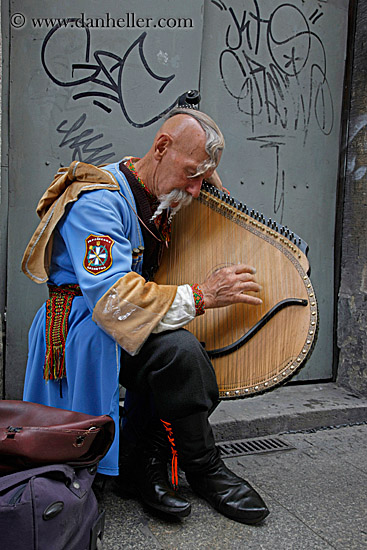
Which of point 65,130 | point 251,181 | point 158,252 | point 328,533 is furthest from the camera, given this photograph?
point 251,181

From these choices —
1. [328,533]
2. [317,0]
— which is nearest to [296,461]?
[328,533]

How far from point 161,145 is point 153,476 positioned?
4.20ft

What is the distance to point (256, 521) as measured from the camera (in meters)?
1.93

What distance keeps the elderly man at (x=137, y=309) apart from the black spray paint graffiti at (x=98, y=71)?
1001 mm

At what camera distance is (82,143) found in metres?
2.99

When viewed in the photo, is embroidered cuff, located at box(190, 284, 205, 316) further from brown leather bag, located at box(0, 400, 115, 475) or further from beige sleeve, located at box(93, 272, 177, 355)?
brown leather bag, located at box(0, 400, 115, 475)

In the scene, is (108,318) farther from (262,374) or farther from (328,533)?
(328,533)

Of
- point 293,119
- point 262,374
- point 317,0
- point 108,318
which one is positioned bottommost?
point 262,374

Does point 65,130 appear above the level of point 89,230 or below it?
above

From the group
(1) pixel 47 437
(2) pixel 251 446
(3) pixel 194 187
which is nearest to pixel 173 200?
(3) pixel 194 187

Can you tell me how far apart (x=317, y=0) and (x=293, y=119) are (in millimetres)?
766

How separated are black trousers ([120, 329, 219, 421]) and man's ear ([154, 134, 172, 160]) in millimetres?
691

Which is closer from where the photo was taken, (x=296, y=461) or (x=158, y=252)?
(x=158, y=252)

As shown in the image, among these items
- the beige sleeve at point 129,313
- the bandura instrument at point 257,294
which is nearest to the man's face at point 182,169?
the bandura instrument at point 257,294
